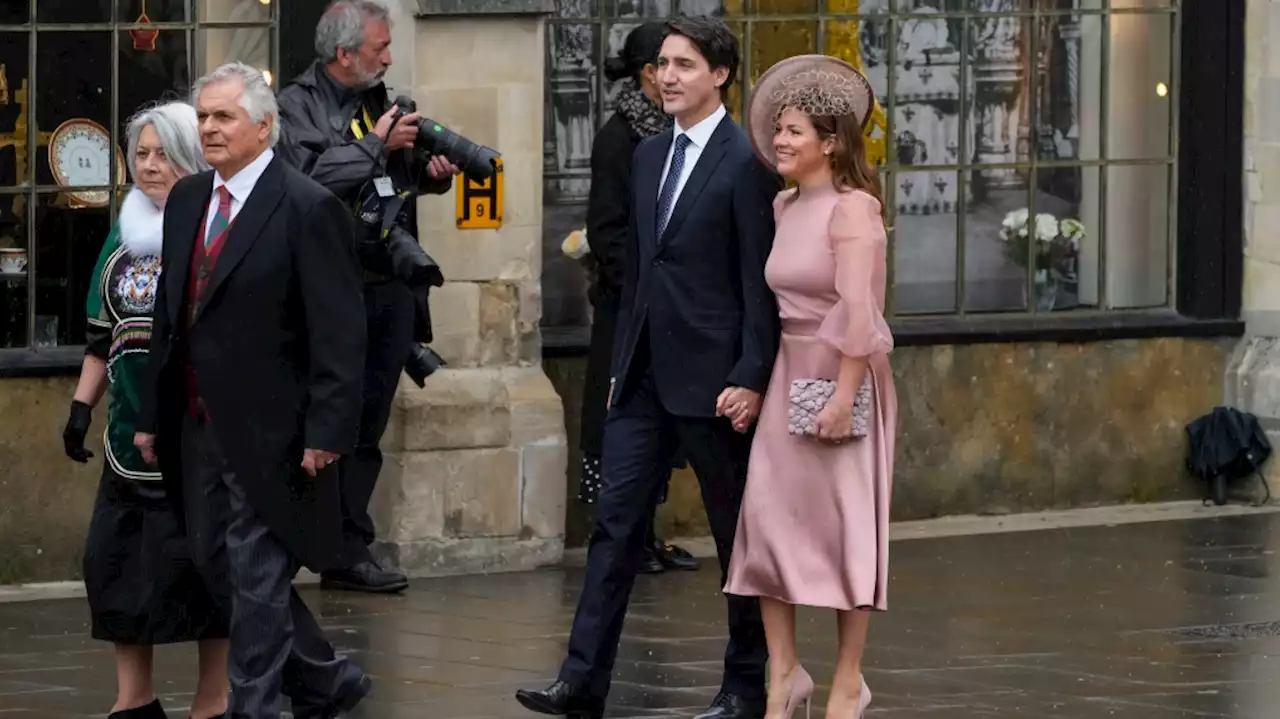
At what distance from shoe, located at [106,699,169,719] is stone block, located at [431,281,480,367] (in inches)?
127

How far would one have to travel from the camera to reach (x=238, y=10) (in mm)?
10734

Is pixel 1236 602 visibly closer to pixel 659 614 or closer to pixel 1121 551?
pixel 1121 551

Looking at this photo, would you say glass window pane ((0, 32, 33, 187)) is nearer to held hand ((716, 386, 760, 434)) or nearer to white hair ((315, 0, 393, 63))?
white hair ((315, 0, 393, 63))

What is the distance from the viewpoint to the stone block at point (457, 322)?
10.8 metres

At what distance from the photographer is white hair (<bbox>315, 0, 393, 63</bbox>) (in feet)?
32.2

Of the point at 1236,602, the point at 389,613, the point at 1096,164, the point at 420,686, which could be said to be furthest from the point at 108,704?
the point at 1096,164

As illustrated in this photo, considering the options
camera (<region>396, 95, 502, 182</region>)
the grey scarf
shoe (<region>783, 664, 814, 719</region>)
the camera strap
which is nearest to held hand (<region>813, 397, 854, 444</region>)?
shoe (<region>783, 664, 814, 719</region>)

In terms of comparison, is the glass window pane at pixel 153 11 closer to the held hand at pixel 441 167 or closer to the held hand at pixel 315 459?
the held hand at pixel 441 167

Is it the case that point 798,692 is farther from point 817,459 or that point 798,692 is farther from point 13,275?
point 13,275

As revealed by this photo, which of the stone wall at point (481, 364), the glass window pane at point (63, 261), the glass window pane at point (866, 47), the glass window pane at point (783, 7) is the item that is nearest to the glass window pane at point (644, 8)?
the glass window pane at point (783, 7)

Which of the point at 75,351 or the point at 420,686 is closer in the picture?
the point at 420,686

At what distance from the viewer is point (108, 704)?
841 cm

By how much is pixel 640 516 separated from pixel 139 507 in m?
1.44

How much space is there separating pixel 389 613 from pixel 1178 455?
4.15m
